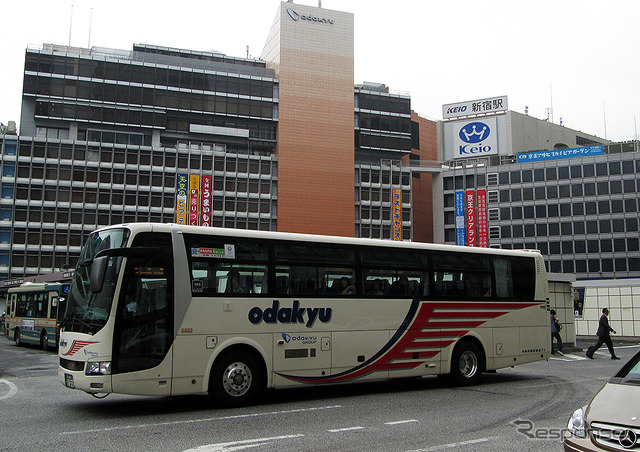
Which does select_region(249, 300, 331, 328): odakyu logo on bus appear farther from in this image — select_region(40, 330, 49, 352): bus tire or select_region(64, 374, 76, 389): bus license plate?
select_region(40, 330, 49, 352): bus tire

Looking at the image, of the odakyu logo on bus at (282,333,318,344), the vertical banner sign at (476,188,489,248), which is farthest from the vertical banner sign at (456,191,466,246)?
the odakyu logo on bus at (282,333,318,344)

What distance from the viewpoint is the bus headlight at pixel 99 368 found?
31.9 ft

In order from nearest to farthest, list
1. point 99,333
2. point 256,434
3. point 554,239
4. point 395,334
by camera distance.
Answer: point 256,434 → point 99,333 → point 395,334 → point 554,239

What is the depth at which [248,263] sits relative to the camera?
1116cm

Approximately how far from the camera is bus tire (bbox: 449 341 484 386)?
14.0m

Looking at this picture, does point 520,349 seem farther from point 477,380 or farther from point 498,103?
point 498,103

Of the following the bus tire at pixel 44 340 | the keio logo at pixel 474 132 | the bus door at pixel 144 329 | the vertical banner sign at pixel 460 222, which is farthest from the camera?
the keio logo at pixel 474 132

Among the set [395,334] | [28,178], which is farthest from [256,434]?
[28,178]

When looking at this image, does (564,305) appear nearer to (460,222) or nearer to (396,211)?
(460,222)

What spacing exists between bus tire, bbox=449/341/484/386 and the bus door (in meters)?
6.59

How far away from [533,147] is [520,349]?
280 feet

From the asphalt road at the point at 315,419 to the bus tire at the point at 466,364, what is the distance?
0.43m

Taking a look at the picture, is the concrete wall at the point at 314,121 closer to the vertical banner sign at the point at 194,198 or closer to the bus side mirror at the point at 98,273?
the vertical banner sign at the point at 194,198

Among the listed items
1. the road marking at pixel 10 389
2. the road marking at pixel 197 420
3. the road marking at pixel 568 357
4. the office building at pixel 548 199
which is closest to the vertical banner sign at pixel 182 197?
the office building at pixel 548 199
